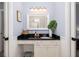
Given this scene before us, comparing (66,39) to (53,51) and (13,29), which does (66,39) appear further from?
(13,29)

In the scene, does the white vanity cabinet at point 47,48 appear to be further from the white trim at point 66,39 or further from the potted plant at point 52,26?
the potted plant at point 52,26

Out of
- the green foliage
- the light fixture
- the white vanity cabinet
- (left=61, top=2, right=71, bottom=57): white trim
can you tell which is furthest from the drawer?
the light fixture

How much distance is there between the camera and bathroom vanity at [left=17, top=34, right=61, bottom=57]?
2434 mm

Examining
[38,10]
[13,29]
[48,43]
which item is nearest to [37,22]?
[38,10]

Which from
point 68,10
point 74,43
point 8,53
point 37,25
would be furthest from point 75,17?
point 8,53

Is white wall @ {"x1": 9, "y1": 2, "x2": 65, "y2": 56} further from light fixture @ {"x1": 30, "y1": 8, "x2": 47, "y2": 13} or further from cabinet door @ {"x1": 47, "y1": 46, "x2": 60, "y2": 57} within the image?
cabinet door @ {"x1": 47, "y1": 46, "x2": 60, "y2": 57}

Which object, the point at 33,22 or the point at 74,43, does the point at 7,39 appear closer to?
the point at 33,22

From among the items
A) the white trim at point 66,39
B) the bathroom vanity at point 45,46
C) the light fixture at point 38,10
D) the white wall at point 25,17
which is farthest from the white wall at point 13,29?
the white trim at point 66,39

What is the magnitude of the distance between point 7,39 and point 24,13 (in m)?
0.73

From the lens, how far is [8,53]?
216 cm

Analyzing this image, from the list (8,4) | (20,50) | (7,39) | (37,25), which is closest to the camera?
(8,4)

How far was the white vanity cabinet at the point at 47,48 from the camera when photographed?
243 centimetres

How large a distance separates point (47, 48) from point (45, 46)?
0.17 ft

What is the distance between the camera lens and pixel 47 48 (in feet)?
7.97
